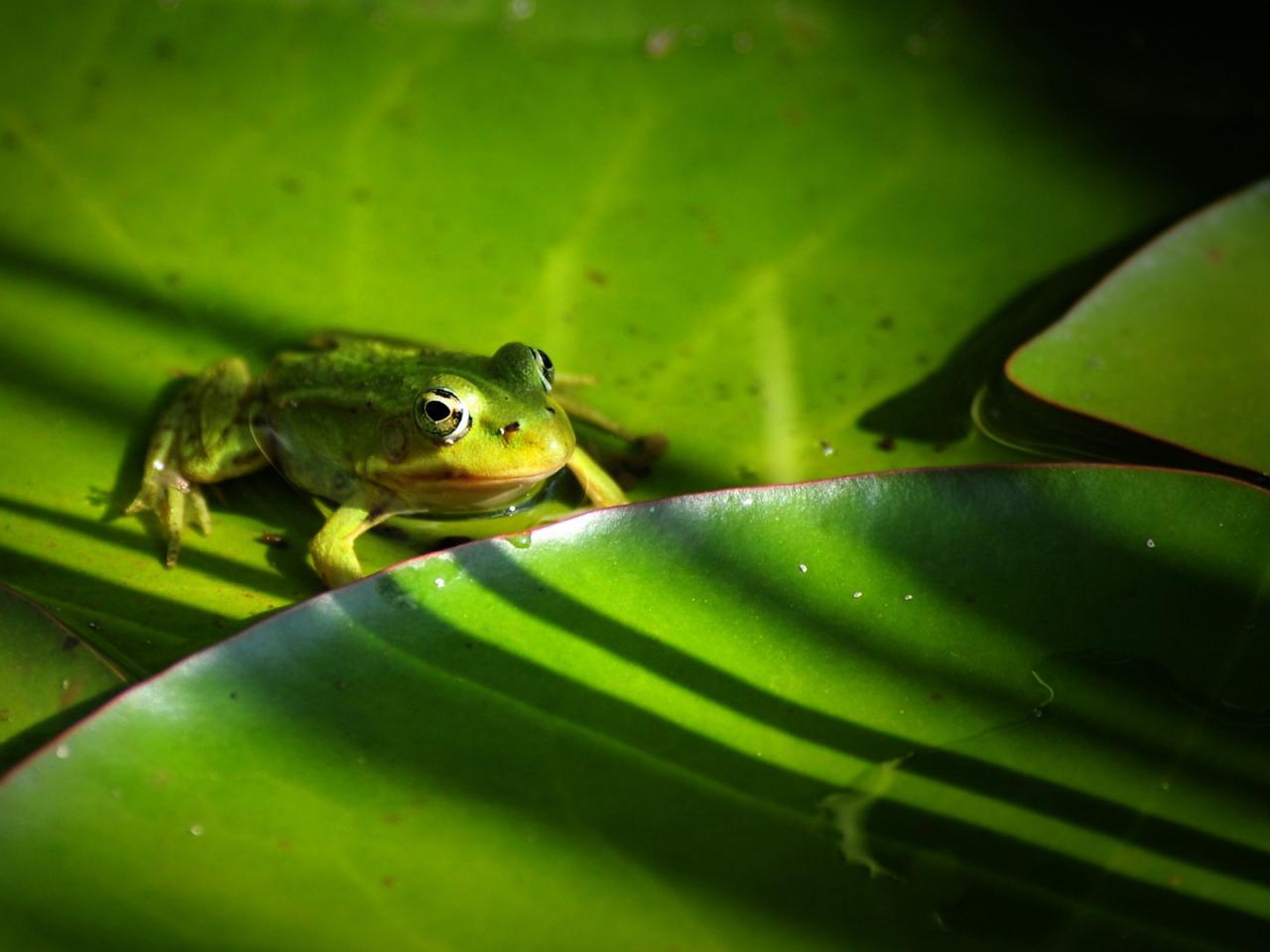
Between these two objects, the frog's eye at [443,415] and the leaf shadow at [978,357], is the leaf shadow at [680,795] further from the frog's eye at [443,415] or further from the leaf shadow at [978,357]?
the leaf shadow at [978,357]

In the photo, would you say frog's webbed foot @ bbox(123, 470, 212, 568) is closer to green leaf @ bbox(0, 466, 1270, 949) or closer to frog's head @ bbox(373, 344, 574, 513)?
frog's head @ bbox(373, 344, 574, 513)

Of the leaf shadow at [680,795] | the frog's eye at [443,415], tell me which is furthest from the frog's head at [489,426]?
the leaf shadow at [680,795]

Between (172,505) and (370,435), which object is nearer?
(172,505)

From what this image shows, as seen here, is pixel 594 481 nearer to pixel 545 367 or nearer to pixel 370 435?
pixel 545 367

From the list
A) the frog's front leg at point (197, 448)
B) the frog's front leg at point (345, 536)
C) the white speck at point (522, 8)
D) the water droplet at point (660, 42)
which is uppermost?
the white speck at point (522, 8)

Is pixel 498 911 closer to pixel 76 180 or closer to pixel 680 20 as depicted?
pixel 76 180

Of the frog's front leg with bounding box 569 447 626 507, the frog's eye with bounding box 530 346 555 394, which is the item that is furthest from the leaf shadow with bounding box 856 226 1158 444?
the frog's eye with bounding box 530 346 555 394

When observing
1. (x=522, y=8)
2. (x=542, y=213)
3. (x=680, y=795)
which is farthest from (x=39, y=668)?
(x=522, y=8)

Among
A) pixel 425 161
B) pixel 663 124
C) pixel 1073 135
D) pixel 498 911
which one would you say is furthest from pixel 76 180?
pixel 1073 135
